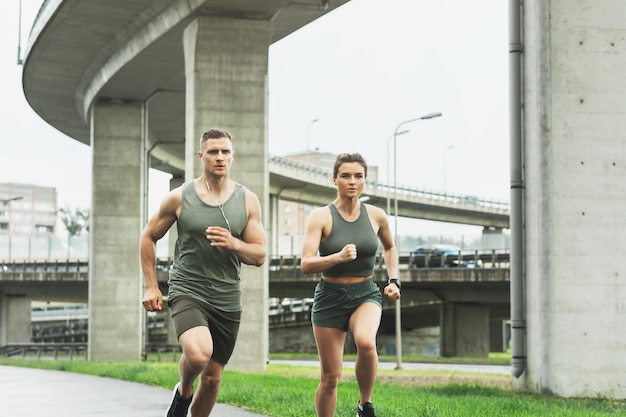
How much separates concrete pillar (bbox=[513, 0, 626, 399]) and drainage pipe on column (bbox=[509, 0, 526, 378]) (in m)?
0.13

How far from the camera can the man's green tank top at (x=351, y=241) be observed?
24.5 feet

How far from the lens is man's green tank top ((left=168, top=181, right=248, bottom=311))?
22.4ft

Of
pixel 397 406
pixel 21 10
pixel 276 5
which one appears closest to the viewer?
pixel 397 406

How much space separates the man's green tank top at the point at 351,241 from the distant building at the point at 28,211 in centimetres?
17361

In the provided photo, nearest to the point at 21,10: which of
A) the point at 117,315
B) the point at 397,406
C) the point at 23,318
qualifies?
the point at 117,315

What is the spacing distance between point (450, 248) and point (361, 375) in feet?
152

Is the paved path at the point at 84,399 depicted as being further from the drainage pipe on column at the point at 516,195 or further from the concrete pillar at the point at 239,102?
the concrete pillar at the point at 239,102

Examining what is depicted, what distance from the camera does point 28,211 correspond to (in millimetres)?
180500

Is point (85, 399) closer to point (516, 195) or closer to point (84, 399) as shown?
point (84, 399)

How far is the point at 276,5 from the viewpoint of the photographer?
24.7 meters

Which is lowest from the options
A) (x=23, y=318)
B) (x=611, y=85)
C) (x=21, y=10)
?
(x=23, y=318)

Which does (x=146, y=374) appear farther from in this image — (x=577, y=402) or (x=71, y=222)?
(x=71, y=222)

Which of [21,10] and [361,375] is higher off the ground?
[21,10]

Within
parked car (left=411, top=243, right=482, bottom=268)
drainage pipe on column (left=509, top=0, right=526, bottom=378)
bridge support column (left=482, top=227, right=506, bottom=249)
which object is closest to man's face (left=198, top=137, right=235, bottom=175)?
drainage pipe on column (left=509, top=0, right=526, bottom=378)
